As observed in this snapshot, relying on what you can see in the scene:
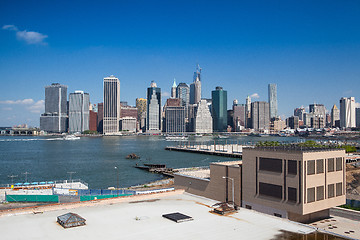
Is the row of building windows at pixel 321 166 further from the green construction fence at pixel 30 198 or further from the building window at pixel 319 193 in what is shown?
the green construction fence at pixel 30 198

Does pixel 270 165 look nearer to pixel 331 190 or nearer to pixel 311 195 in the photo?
pixel 311 195

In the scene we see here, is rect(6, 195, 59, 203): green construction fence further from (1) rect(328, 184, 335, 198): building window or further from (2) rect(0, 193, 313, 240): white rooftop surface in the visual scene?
(1) rect(328, 184, 335, 198): building window

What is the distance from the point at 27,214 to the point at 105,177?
182 feet

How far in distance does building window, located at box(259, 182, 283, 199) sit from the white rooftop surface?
400 cm

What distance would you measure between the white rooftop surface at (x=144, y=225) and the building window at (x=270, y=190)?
3998 millimetres

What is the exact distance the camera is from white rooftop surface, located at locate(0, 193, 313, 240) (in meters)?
21.8

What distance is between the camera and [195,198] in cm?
3419

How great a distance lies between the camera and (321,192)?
29844mm

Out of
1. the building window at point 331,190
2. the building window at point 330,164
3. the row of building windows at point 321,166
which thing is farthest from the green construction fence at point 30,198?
the building window at point 330,164

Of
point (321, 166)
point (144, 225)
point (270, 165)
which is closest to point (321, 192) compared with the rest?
point (321, 166)

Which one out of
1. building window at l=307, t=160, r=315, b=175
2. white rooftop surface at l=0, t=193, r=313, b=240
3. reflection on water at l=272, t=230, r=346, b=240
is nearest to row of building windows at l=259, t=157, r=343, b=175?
building window at l=307, t=160, r=315, b=175

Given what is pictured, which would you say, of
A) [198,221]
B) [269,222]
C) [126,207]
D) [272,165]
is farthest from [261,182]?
[126,207]

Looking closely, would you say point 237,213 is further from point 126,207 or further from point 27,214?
point 27,214

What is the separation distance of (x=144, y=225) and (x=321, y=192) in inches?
655
